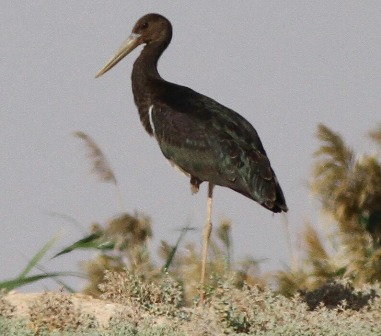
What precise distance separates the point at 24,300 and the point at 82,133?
266 cm

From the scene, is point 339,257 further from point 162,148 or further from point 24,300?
point 24,300

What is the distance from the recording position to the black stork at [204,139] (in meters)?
12.2

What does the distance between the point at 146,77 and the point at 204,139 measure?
4.57 ft

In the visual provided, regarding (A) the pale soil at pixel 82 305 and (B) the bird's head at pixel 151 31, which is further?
(B) the bird's head at pixel 151 31

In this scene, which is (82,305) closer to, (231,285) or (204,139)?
(231,285)

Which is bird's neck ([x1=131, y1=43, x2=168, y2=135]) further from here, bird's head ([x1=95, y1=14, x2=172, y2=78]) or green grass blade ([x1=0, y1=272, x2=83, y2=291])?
green grass blade ([x1=0, y1=272, x2=83, y2=291])

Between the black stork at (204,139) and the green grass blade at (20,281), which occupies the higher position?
the black stork at (204,139)

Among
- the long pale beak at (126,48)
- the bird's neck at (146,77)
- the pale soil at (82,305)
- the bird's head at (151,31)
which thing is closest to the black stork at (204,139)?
the bird's neck at (146,77)

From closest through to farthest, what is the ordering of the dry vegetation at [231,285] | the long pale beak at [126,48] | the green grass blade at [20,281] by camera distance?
the dry vegetation at [231,285]
the green grass blade at [20,281]
the long pale beak at [126,48]

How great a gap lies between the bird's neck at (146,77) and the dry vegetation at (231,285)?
87 cm

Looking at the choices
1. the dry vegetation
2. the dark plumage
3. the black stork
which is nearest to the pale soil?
the dry vegetation

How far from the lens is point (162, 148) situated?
13.2 m

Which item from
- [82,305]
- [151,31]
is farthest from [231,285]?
[151,31]

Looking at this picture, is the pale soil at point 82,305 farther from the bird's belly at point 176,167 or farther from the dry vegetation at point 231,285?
the bird's belly at point 176,167
